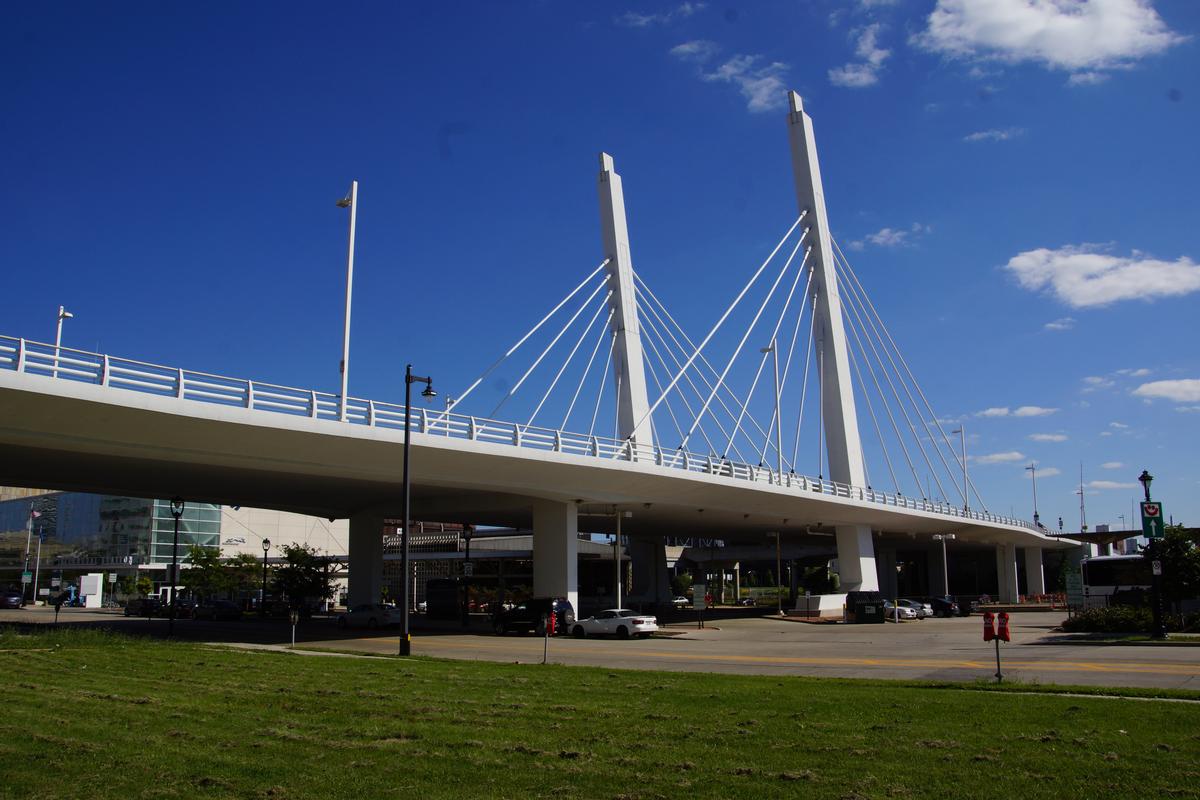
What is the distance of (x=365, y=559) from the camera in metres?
51.5

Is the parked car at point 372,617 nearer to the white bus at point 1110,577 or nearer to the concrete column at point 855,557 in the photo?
the concrete column at point 855,557

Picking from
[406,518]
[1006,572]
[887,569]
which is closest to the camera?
[406,518]

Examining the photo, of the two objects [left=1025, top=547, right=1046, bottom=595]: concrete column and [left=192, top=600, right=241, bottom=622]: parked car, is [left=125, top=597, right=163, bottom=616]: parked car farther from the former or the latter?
[left=1025, top=547, right=1046, bottom=595]: concrete column

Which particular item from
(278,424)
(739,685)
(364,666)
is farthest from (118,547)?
(739,685)

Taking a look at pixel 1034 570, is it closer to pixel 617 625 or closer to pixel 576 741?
pixel 617 625

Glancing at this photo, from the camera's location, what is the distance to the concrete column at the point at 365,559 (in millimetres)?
50594

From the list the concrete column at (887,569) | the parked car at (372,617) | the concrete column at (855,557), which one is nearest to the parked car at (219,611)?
the parked car at (372,617)

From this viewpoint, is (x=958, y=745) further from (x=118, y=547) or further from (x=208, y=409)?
(x=118, y=547)

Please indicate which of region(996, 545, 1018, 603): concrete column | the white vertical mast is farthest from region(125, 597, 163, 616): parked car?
region(996, 545, 1018, 603): concrete column

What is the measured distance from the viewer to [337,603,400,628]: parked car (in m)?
46.3

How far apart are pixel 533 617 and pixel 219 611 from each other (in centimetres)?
2805

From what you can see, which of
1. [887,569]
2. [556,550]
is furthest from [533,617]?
[887,569]

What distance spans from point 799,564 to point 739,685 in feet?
383

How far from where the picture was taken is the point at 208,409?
26.6 m
